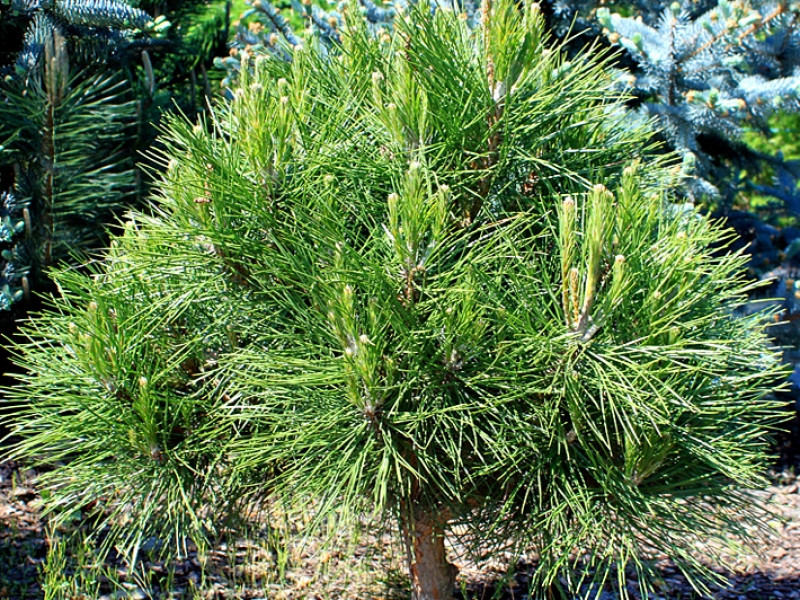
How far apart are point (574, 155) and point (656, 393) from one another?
0.59 metres

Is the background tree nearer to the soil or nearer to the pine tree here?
the pine tree

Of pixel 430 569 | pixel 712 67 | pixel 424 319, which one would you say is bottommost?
pixel 430 569

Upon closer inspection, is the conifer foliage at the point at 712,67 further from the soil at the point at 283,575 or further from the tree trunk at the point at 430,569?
the tree trunk at the point at 430,569

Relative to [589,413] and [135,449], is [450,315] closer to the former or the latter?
[589,413]

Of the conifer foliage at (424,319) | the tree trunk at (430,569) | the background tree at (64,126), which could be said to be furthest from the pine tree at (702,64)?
the tree trunk at (430,569)

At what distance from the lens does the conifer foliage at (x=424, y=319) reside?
1459 millimetres

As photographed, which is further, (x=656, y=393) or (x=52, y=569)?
(x=52, y=569)

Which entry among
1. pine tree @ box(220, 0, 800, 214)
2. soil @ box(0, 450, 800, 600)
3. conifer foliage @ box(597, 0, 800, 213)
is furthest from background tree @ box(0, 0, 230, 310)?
conifer foliage @ box(597, 0, 800, 213)

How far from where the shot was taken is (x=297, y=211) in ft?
5.15

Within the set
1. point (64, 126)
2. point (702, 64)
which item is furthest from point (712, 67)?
point (64, 126)

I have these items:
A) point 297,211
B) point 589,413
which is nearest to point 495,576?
point 589,413

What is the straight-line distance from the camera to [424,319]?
156 centimetres

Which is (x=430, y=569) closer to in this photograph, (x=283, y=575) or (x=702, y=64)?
(x=283, y=575)

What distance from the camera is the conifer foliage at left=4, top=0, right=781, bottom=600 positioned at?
1.46 metres
